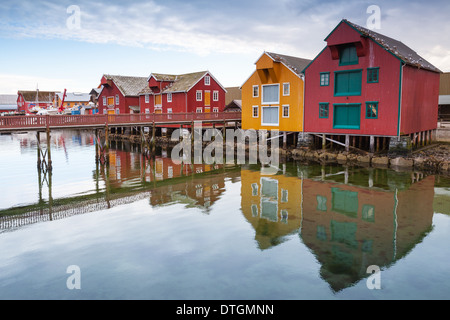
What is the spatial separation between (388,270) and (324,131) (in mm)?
23436

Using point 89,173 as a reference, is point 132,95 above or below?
above

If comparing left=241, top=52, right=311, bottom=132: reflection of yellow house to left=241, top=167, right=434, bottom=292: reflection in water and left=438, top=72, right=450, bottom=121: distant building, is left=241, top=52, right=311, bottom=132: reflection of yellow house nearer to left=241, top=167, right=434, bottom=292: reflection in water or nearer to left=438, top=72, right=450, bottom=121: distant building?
left=241, top=167, right=434, bottom=292: reflection in water

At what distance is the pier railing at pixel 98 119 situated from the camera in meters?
25.9

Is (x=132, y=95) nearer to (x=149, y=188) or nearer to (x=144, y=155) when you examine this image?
(x=144, y=155)

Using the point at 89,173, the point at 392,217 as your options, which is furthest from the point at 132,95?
the point at 392,217

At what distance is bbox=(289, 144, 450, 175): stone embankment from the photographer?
2709 cm

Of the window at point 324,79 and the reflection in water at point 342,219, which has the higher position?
the window at point 324,79

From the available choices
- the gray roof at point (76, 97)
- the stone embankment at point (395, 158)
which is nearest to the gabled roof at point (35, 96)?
the gray roof at point (76, 97)

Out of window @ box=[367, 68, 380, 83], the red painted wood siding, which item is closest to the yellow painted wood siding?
window @ box=[367, 68, 380, 83]

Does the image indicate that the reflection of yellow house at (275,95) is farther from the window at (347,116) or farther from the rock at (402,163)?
the rock at (402,163)

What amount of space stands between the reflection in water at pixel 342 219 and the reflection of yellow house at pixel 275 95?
12670 millimetres

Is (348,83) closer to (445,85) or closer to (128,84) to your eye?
(445,85)

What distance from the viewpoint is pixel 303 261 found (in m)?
11.4

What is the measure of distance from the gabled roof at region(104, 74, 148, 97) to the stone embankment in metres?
31.5
